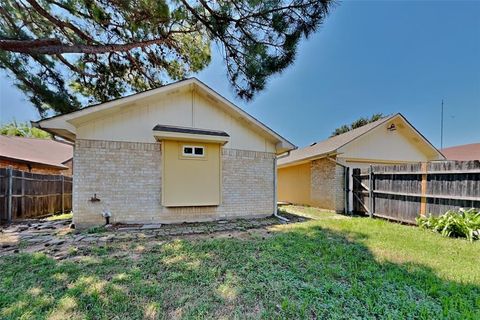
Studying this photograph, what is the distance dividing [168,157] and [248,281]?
17.3 feet

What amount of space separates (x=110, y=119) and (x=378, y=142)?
12.0 metres

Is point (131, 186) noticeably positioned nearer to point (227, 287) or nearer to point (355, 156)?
point (227, 287)

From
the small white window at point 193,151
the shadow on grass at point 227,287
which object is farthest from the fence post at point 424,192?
the small white window at point 193,151

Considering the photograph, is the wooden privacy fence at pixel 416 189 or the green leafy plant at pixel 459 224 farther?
the wooden privacy fence at pixel 416 189

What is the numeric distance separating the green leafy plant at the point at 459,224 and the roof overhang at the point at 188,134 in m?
6.56

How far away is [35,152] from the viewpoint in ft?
46.0

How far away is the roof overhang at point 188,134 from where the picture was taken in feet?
23.8

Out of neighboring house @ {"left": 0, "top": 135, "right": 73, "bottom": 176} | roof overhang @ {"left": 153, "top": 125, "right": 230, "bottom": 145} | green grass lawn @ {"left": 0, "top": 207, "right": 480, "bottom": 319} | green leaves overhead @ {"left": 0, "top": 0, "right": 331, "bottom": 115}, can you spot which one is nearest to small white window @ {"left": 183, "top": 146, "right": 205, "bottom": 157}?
roof overhang @ {"left": 153, "top": 125, "right": 230, "bottom": 145}

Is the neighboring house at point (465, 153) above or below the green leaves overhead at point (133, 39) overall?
below

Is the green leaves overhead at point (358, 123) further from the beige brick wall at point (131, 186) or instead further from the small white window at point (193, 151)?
the small white window at point (193, 151)

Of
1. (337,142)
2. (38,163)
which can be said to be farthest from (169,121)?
(38,163)

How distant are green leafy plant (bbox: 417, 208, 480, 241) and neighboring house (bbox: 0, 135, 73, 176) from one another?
41.6 feet

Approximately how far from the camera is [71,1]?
6324 millimetres

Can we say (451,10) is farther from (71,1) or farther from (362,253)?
(71,1)
